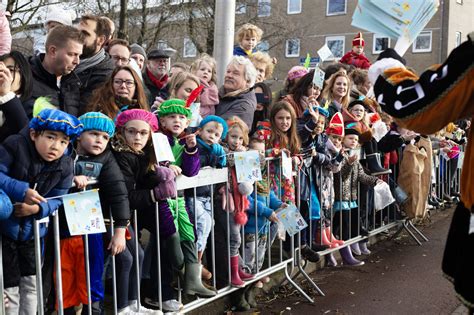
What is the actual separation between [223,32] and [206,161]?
281 centimetres

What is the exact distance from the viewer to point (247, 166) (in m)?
4.66

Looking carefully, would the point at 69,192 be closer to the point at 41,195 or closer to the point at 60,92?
the point at 41,195

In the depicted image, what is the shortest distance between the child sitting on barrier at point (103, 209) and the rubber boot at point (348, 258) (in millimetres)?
3542

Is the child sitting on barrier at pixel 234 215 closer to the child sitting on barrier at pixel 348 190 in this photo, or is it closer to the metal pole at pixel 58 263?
the metal pole at pixel 58 263

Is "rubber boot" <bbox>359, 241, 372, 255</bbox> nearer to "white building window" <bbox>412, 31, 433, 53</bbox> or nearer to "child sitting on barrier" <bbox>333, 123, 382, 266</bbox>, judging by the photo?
"child sitting on barrier" <bbox>333, 123, 382, 266</bbox>

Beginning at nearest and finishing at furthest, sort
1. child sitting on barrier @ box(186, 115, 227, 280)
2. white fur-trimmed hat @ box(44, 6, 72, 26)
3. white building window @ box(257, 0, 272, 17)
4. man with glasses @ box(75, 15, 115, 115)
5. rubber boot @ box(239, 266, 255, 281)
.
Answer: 1. child sitting on barrier @ box(186, 115, 227, 280)
2. man with glasses @ box(75, 15, 115, 115)
3. rubber boot @ box(239, 266, 255, 281)
4. white fur-trimmed hat @ box(44, 6, 72, 26)
5. white building window @ box(257, 0, 272, 17)

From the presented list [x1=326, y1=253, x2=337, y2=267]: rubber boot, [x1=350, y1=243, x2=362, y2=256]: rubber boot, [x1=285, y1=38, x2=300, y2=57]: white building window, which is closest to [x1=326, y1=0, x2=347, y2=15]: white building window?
[x1=285, y1=38, x2=300, y2=57]: white building window

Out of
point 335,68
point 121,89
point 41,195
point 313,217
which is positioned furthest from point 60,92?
point 335,68

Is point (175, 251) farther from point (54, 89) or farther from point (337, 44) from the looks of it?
point (337, 44)

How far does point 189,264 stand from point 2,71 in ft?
6.16

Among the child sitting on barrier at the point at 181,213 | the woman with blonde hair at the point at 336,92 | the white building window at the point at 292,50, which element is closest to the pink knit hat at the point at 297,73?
the woman with blonde hair at the point at 336,92

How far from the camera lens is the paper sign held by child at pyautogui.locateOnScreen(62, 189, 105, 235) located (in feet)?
10.3

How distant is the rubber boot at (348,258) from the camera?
20.9 feet

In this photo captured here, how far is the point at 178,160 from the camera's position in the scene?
4.16 m
